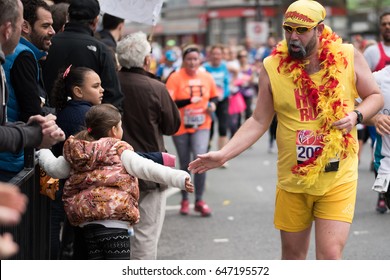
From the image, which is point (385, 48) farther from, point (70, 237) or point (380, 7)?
point (380, 7)

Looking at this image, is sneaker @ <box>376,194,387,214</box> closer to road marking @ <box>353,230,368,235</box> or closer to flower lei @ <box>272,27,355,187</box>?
road marking @ <box>353,230,368,235</box>

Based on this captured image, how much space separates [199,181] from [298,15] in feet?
16.9

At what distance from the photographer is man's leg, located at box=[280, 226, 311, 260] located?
5.68 meters

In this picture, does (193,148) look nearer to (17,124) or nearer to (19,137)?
(17,124)

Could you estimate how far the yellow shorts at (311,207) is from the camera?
5516 millimetres

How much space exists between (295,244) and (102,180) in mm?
1279

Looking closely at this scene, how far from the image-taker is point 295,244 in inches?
224

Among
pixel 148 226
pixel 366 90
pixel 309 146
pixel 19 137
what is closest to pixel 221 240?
pixel 148 226

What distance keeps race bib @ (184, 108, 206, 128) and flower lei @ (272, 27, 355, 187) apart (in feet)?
16.2

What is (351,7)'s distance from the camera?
5584 cm

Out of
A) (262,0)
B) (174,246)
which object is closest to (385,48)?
(174,246)

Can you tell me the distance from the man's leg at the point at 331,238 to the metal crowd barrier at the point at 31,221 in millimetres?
1714

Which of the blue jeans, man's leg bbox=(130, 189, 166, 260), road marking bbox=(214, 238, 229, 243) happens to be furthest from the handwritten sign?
the blue jeans

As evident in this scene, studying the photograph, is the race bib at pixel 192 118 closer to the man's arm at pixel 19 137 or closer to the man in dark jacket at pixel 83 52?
the man in dark jacket at pixel 83 52
